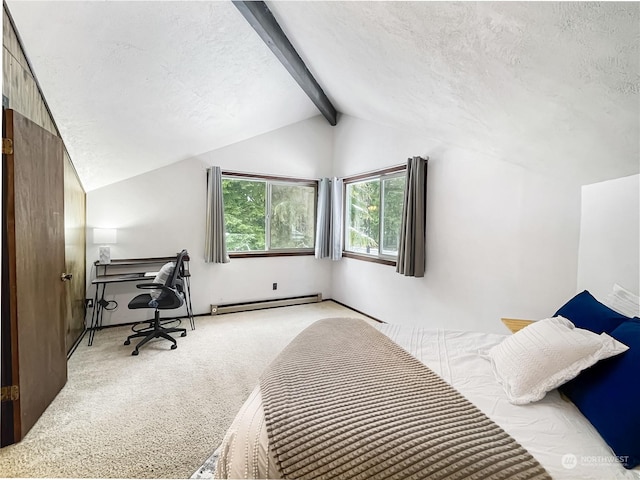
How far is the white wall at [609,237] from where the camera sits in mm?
1771

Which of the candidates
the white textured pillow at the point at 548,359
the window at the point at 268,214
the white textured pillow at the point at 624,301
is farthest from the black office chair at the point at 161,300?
the white textured pillow at the point at 624,301

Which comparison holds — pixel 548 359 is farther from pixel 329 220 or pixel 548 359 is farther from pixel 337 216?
pixel 329 220

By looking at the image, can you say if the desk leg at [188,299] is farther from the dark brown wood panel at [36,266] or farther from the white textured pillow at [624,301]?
the white textured pillow at [624,301]

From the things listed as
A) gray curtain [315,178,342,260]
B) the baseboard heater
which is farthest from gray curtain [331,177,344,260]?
the baseboard heater

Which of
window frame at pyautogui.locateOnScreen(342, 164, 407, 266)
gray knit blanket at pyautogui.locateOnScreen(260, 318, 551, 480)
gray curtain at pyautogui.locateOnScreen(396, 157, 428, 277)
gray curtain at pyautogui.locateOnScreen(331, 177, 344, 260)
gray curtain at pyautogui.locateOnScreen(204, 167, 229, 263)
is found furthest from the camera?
gray curtain at pyautogui.locateOnScreen(331, 177, 344, 260)

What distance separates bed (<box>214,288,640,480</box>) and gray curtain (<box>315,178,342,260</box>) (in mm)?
3512

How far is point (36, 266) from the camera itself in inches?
82.0

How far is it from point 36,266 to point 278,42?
249 centimetres

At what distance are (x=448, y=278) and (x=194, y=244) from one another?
318cm

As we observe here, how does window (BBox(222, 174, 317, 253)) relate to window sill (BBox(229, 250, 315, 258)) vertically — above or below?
above

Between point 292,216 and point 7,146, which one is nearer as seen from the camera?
point 7,146

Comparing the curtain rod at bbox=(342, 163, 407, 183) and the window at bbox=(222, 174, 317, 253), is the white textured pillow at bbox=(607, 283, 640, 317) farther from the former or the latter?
the window at bbox=(222, 174, 317, 253)

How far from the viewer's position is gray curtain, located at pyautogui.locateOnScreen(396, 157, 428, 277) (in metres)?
3.48

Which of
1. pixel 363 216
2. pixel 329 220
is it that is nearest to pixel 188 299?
pixel 329 220
